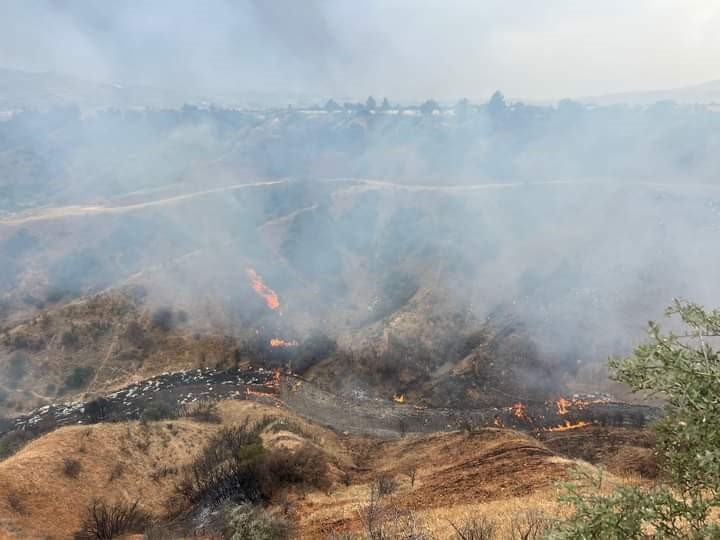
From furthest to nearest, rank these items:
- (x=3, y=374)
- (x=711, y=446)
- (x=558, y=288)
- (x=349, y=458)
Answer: (x=558, y=288) → (x=3, y=374) → (x=349, y=458) → (x=711, y=446)

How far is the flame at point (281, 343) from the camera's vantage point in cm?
5841

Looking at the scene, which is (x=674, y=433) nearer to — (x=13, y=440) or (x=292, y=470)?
(x=292, y=470)

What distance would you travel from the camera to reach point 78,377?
51.8 meters

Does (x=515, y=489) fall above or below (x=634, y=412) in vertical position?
above

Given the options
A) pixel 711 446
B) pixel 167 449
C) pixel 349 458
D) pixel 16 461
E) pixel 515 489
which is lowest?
pixel 349 458

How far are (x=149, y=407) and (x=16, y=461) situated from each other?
771 inches

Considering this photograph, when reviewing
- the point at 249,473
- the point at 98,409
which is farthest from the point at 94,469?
the point at 98,409

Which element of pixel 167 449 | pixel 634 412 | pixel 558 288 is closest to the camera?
pixel 167 449

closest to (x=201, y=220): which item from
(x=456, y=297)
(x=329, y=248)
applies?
(x=329, y=248)

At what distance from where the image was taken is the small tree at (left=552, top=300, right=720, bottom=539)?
17.8 ft

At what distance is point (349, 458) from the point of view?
33.1 metres

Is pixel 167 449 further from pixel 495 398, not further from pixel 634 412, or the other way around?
pixel 634 412

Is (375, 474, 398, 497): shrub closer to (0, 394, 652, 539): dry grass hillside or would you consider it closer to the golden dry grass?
(0, 394, 652, 539): dry grass hillside

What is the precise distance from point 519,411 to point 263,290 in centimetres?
3904
